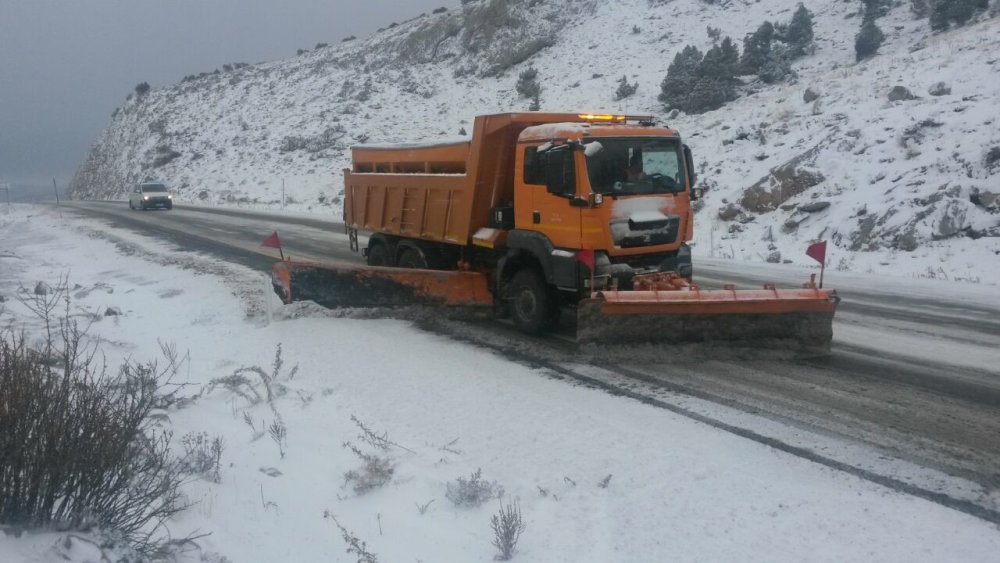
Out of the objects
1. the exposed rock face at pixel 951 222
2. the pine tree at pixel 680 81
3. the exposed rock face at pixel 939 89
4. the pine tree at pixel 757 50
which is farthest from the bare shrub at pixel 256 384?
the pine tree at pixel 757 50

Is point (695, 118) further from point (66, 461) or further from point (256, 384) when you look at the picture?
point (66, 461)

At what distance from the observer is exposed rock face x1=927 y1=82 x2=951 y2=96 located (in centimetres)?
1950

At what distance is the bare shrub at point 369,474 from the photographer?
4.64m

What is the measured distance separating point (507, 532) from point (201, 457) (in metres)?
2.34

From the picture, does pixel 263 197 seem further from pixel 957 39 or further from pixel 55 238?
Answer: pixel 957 39

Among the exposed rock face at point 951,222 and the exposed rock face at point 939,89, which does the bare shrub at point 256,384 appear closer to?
the exposed rock face at point 951,222

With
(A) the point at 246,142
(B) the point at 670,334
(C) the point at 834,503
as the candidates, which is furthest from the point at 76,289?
(A) the point at 246,142

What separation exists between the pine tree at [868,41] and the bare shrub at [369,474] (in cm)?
3064

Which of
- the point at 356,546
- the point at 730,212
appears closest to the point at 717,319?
the point at 356,546

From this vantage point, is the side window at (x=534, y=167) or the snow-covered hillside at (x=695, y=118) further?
the snow-covered hillside at (x=695, y=118)

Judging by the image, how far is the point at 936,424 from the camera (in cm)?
550

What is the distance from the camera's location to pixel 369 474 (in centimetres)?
476

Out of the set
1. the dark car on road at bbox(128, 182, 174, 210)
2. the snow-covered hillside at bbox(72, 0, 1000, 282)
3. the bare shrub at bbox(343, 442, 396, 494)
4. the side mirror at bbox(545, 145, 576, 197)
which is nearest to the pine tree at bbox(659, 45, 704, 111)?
the snow-covered hillside at bbox(72, 0, 1000, 282)

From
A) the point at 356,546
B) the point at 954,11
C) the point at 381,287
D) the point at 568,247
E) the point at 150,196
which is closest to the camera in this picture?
the point at 356,546
